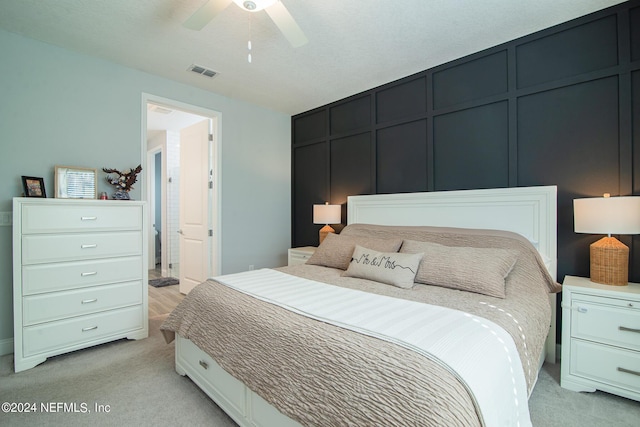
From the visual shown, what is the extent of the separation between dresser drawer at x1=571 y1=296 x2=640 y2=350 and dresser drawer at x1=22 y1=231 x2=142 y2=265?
3.45 meters

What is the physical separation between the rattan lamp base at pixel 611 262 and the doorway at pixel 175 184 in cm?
356

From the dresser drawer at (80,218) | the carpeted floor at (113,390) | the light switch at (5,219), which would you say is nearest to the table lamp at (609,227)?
the carpeted floor at (113,390)

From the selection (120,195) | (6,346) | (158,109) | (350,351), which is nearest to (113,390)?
(6,346)

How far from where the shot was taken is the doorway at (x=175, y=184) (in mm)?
3660

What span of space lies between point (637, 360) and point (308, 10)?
10.1ft

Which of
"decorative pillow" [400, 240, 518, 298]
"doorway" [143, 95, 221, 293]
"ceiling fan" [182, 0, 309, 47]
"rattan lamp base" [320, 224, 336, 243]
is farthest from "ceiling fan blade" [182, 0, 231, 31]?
"rattan lamp base" [320, 224, 336, 243]

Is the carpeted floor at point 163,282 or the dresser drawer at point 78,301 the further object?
the carpeted floor at point 163,282

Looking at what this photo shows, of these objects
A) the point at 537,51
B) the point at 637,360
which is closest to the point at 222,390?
the point at 637,360

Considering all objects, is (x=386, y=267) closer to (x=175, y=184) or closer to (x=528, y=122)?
(x=528, y=122)

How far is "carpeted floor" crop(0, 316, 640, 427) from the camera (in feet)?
5.37

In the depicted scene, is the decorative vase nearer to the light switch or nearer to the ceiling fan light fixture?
the light switch

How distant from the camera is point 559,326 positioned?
230 centimetres

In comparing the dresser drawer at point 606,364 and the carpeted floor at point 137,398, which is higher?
the dresser drawer at point 606,364

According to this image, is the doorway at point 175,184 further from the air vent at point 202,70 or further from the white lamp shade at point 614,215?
the white lamp shade at point 614,215
